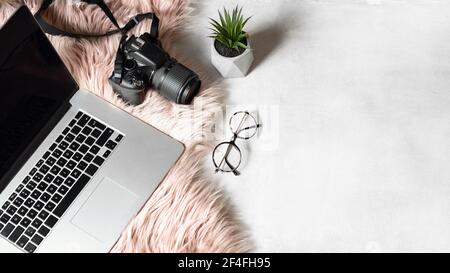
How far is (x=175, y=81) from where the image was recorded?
921mm

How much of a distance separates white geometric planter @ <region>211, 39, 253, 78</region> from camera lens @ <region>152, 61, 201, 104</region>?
5 cm

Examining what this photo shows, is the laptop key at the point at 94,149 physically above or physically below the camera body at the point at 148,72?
below

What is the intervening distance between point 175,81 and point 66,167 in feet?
0.72

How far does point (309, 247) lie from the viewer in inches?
35.2

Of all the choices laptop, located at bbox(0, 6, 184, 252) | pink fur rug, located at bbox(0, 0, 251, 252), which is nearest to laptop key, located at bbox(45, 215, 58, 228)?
laptop, located at bbox(0, 6, 184, 252)

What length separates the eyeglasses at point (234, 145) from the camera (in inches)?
36.9

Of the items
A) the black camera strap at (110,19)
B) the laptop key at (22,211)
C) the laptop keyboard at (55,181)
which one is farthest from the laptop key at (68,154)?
the black camera strap at (110,19)

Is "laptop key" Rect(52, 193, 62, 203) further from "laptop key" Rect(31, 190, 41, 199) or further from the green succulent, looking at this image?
the green succulent

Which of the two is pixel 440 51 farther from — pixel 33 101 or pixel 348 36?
pixel 33 101

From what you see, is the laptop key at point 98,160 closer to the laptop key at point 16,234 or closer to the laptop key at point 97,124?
the laptop key at point 97,124

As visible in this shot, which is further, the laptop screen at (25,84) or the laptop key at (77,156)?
the laptop key at (77,156)

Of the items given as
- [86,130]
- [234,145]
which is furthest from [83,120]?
[234,145]

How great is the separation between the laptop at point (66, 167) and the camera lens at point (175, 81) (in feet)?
0.23
